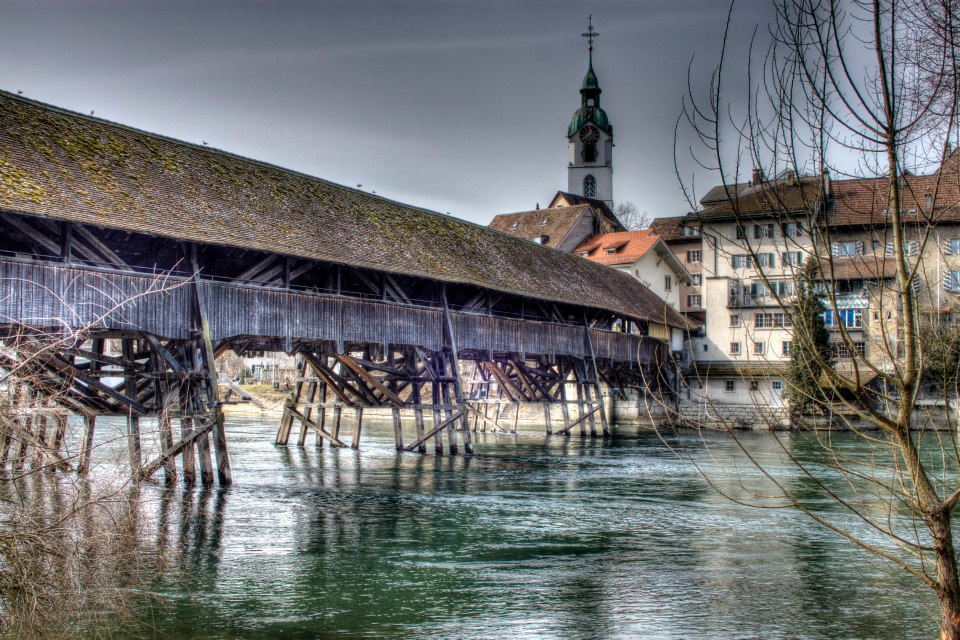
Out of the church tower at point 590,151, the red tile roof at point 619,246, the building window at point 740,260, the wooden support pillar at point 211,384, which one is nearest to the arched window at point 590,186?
the church tower at point 590,151

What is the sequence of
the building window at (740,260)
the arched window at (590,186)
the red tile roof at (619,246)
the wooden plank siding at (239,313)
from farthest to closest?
the arched window at (590,186), the red tile roof at (619,246), the wooden plank siding at (239,313), the building window at (740,260)

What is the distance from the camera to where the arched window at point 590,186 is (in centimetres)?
6500

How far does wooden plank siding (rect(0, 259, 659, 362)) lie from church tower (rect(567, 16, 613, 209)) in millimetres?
41530

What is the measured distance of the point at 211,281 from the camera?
14867 mm

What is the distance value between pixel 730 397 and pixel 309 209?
25.2 m

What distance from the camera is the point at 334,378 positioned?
69.9 feet

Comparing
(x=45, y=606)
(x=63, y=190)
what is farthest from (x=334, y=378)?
(x=45, y=606)

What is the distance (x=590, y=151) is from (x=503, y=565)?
5861 centimetres

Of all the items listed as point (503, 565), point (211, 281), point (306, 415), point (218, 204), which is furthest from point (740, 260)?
point (503, 565)

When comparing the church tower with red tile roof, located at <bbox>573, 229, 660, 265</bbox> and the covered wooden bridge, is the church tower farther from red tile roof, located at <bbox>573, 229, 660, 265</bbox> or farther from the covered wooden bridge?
the covered wooden bridge

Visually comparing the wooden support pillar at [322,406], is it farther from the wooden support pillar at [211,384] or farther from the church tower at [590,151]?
the church tower at [590,151]

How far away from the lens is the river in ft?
23.9

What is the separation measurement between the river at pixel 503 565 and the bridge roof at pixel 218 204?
287 cm

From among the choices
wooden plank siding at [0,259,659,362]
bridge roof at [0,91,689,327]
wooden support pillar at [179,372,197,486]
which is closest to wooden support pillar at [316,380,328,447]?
wooden plank siding at [0,259,659,362]
